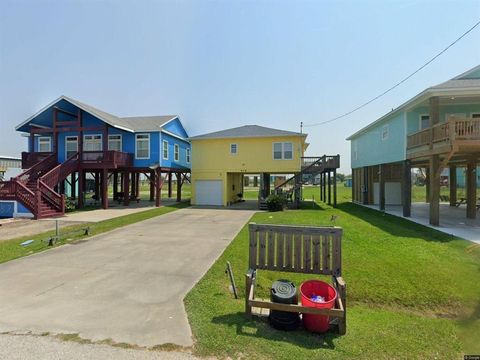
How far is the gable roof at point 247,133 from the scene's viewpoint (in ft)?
67.3

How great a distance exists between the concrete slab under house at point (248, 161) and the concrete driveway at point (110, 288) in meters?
12.1

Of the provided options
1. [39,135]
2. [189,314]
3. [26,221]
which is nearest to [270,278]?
[189,314]

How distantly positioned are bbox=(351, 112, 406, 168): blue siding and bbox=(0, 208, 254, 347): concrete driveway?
39.3 feet

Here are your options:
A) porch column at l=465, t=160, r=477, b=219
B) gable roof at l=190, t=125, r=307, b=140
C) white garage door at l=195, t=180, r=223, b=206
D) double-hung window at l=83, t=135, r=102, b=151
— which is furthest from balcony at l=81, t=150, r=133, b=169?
porch column at l=465, t=160, r=477, b=219

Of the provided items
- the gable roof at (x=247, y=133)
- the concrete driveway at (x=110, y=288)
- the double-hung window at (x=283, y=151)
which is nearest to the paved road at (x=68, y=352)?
the concrete driveway at (x=110, y=288)

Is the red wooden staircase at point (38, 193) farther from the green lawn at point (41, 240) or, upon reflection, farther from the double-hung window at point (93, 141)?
the green lawn at point (41, 240)

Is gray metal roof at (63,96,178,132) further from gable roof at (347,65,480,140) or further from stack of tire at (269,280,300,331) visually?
stack of tire at (269,280,300,331)

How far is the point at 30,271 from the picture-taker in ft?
20.2

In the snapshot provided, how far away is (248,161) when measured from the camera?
835 inches

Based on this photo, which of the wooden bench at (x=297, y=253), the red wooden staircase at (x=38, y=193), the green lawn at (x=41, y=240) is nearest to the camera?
the wooden bench at (x=297, y=253)

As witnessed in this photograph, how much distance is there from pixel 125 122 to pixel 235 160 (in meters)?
9.34

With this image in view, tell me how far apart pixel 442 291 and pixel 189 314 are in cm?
479

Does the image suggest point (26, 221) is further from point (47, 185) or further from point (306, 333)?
point (306, 333)

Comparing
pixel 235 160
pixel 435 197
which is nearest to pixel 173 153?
pixel 235 160
